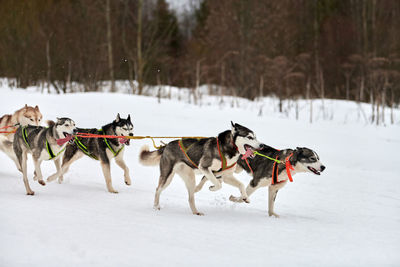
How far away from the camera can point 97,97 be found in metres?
12.5

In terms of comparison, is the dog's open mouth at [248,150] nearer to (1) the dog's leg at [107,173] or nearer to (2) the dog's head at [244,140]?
(2) the dog's head at [244,140]

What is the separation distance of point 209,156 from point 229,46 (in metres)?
13.5

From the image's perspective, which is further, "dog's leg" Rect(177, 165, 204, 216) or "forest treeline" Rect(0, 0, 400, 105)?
"forest treeline" Rect(0, 0, 400, 105)

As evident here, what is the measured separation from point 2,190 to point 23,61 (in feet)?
38.2

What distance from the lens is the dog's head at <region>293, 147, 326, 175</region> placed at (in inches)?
159

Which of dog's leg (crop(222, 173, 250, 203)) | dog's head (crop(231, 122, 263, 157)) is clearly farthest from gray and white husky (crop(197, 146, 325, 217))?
dog's head (crop(231, 122, 263, 157))

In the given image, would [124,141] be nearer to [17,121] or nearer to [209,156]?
[209,156]

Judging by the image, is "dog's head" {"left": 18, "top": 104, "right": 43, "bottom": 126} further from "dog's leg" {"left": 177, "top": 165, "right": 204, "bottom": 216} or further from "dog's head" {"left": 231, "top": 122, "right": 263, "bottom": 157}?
"dog's head" {"left": 231, "top": 122, "right": 263, "bottom": 157}

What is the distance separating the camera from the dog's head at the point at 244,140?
12.9 ft

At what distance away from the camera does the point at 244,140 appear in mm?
3938

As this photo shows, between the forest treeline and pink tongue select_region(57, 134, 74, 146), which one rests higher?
the forest treeline

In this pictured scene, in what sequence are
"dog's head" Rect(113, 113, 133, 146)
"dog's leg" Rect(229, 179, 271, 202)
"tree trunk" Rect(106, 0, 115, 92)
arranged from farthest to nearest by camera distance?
"tree trunk" Rect(106, 0, 115, 92)
"dog's head" Rect(113, 113, 133, 146)
"dog's leg" Rect(229, 179, 271, 202)

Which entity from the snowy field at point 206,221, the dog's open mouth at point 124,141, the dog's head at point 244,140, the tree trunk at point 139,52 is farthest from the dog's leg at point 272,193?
the tree trunk at point 139,52

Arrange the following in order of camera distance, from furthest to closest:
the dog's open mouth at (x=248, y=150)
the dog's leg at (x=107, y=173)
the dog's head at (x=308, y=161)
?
the dog's leg at (x=107, y=173), the dog's head at (x=308, y=161), the dog's open mouth at (x=248, y=150)
